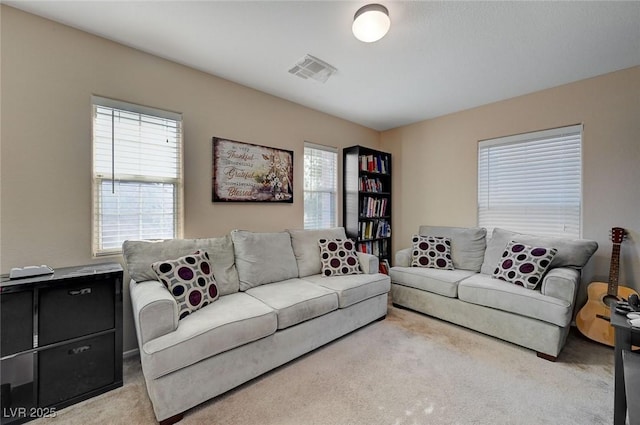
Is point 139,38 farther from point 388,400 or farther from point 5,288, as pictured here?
point 388,400

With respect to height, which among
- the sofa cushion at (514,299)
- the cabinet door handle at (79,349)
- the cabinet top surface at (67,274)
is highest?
the cabinet top surface at (67,274)

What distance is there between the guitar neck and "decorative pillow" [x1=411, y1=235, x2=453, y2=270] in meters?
1.33

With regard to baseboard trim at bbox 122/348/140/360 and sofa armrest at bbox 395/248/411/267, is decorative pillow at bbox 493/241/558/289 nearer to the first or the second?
sofa armrest at bbox 395/248/411/267

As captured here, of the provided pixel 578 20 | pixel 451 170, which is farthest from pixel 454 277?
pixel 578 20

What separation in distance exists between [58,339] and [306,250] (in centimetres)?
205

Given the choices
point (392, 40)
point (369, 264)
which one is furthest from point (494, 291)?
point (392, 40)

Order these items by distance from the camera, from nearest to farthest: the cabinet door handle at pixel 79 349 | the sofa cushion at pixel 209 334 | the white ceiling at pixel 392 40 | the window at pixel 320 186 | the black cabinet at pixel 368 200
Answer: the sofa cushion at pixel 209 334 → the cabinet door handle at pixel 79 349 → the white ceiling at pixel 392 40 → the window at pixel 320 186 → the black cabinet at pixel 368 200

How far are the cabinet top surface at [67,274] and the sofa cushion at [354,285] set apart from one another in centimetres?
169

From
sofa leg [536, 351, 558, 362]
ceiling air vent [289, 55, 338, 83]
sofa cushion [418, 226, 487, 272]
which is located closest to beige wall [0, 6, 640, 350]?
sofa cushion [418, 226, 487, 272]

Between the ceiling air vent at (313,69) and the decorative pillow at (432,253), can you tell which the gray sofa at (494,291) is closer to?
the decorative pillow at (432,253)

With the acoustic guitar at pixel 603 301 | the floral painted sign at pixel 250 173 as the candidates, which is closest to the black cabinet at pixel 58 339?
the floral painted sign at pixel 250 173

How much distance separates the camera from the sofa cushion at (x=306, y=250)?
2.94m

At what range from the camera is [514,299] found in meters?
2.37

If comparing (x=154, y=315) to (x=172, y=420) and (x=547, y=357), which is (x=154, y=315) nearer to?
(x=172, y=420)
